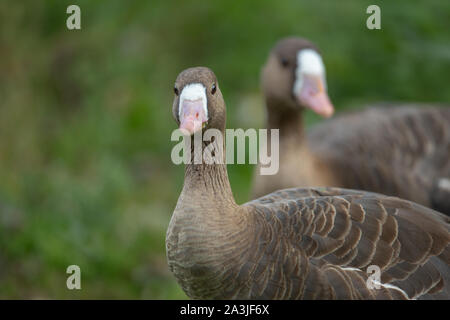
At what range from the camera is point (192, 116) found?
125 inches

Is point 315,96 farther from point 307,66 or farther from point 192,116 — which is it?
point 192,116

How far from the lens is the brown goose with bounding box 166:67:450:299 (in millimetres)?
3219

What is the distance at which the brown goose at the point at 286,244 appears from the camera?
10.6 ft

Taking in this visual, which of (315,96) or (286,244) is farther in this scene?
(315,96)

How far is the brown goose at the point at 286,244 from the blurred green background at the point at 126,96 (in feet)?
5.69

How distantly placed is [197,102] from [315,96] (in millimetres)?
1972

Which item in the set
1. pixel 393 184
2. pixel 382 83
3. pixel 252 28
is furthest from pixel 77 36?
pixel 393 184

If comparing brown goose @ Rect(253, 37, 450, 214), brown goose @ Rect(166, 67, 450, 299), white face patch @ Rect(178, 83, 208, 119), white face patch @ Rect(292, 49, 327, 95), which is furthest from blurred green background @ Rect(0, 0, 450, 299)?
white face patch @ Rect(178, 83, 208, 119)

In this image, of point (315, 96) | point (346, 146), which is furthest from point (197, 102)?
point (346, 146)

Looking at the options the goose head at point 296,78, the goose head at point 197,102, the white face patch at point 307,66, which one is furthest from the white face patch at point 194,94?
the white face patch at point 307,66

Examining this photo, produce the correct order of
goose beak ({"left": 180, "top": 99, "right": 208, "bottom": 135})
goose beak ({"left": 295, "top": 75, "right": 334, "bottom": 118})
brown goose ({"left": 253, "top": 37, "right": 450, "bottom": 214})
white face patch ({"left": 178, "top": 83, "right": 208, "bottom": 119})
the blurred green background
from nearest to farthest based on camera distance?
goose beak ({"left": 180, "top": 99, "right": 208, "bottom": 135}), white face patch ({"left": 178, "top": 83, "right": 208, "bottom": 119}), goose beak ({"left": 295, "top": 75, "right": 334, "bottom": 118}), brown goose ({"left": 253, "top": 37, "right": 450, "bottom": 214}), the blurred green background

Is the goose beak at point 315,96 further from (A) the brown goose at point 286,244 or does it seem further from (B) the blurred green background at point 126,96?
(A) the brown goose at point 286,244

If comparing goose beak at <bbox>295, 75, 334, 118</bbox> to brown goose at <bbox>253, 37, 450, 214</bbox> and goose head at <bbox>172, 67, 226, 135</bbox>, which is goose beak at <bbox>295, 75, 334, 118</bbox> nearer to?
brown goose at <bbox>253, 37, 450, 214</bbox>

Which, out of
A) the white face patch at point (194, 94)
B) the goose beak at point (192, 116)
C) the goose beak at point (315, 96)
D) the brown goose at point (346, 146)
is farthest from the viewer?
the brown goose at point (346, 146)
